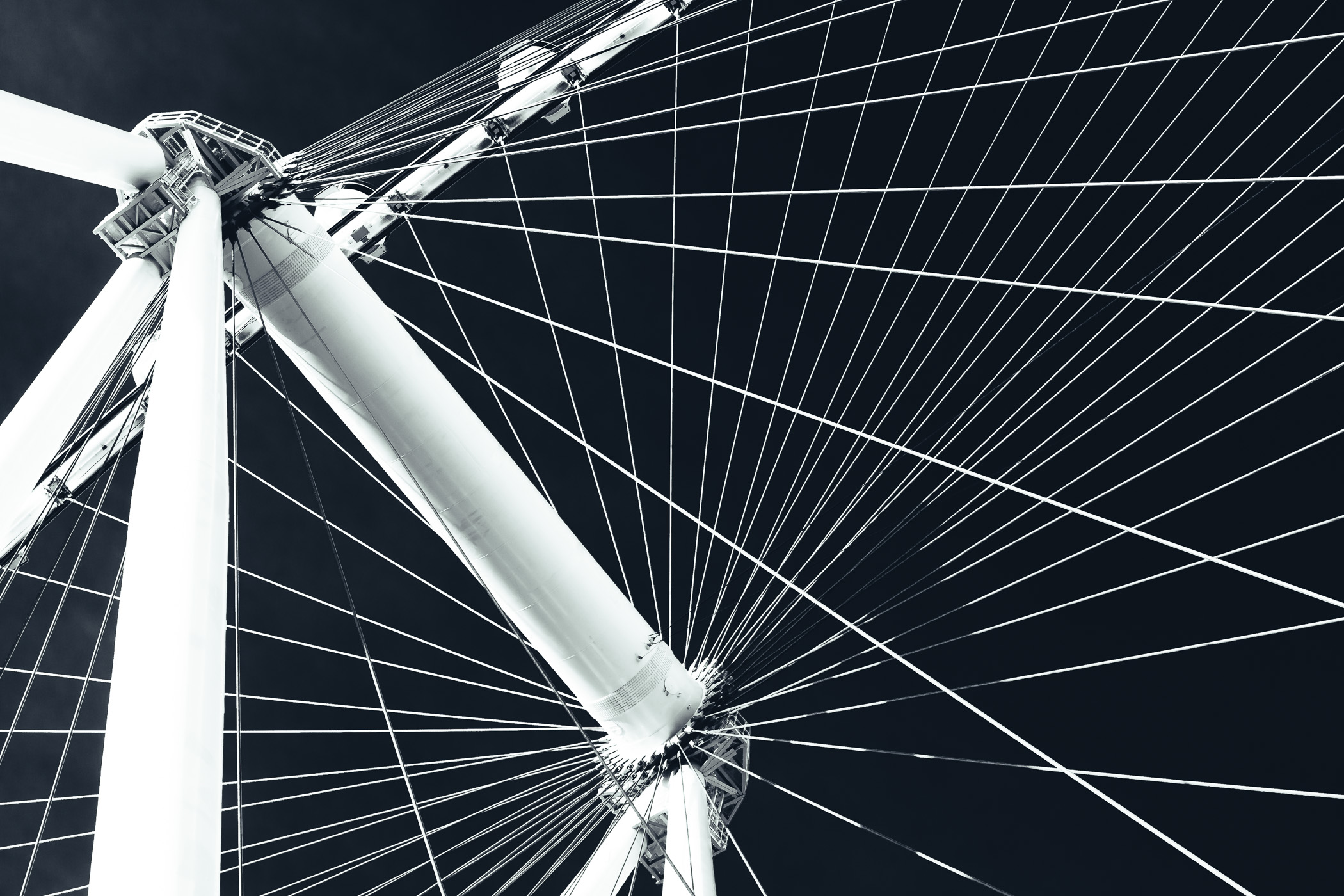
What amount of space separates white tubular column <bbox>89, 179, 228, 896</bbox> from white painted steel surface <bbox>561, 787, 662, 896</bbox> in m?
7.39

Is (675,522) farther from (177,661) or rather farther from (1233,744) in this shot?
(177,661)

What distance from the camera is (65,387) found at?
25.1 feet

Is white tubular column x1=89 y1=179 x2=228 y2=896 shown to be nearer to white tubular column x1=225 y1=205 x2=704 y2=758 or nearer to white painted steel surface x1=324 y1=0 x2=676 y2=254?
white tubular column x1=225 y1=205 x2=704 y2=758

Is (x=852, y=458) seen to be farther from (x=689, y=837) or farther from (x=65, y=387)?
(x=65, y=387)

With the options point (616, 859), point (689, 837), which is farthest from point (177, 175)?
point (616, 859)

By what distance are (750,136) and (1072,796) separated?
50.3 ft

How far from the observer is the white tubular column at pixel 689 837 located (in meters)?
11.4

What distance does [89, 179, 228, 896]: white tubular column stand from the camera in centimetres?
490

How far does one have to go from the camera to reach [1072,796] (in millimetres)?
25234

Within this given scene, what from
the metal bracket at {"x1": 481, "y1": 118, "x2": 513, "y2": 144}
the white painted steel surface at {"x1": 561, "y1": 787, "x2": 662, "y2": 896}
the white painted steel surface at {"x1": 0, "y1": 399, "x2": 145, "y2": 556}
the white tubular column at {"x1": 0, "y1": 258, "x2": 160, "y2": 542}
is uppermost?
the metal bracket at {"x1": 481, "y1": 118, "x2": 513, "y2": 144}

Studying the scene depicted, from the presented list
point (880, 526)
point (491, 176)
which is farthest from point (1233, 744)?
point (491, 176)

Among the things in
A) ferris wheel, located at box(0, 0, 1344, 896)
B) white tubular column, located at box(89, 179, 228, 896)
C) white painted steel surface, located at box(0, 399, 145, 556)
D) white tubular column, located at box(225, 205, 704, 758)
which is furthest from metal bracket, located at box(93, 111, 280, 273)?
white painted steel surface, located at box(0, 399, 145, 556)

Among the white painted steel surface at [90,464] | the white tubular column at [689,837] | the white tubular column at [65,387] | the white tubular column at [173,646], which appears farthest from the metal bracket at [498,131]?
the white tubular column at [173,646]

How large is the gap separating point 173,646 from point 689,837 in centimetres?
758
